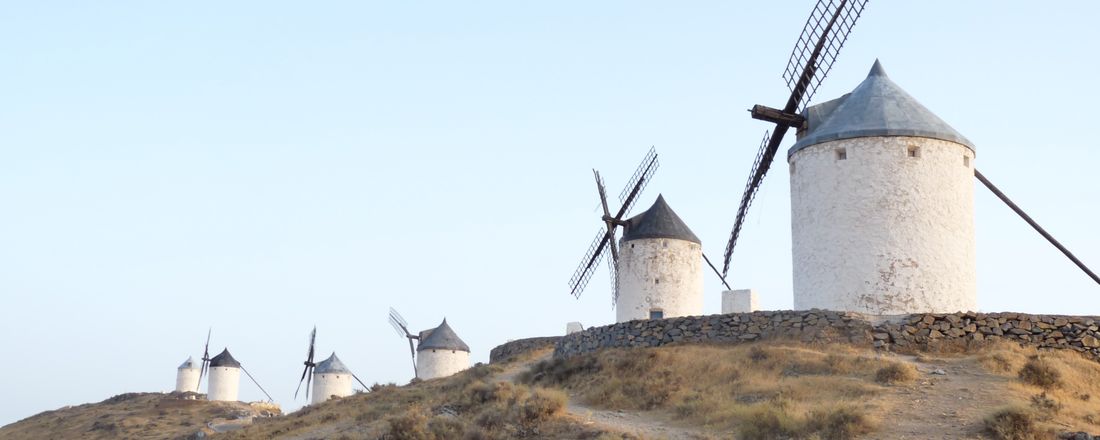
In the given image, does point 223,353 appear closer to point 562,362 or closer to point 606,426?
point 562,362

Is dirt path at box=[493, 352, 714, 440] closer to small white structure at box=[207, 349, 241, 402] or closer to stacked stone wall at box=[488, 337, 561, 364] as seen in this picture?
stacked stone wall at box=[488, 337, 561, 364]

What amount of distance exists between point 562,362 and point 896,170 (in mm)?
7733

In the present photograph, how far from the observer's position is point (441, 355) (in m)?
42.1

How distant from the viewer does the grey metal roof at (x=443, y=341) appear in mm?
42219

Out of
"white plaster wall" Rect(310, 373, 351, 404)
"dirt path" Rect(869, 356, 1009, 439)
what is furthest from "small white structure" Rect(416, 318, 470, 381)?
"dirt path" Rect(869, 356, 1009, 439)

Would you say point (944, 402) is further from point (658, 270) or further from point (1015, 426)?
point (658, 270)

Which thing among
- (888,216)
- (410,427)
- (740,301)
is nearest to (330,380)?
(740,301)

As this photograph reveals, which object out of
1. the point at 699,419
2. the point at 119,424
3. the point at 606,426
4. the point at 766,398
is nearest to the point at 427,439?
the point at 606,426

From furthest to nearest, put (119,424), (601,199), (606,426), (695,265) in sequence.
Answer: (119,424) < (601,199) < (695,265) < (606,426)

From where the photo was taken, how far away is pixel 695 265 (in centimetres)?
3072

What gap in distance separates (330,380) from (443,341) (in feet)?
32.2

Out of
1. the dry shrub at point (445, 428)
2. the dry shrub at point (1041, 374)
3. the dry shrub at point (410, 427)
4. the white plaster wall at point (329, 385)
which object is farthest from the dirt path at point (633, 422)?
the white plaster wall at point (329, 385)

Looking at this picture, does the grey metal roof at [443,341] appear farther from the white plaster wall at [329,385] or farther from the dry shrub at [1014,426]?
the dry shrub at [1014,426]

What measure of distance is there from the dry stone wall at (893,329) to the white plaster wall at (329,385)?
3147 centimetres
